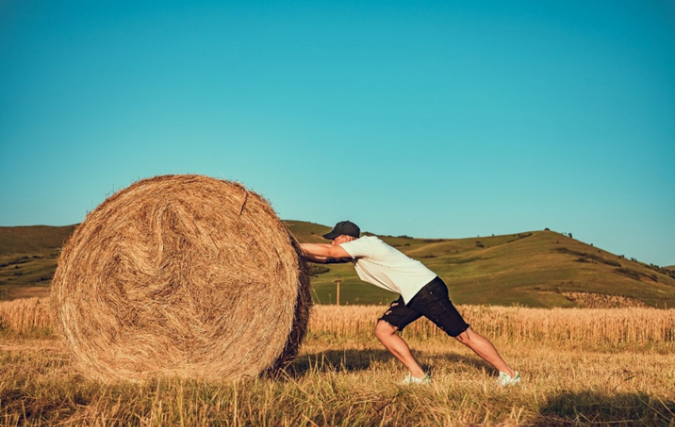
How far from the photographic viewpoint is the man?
6.36 meters

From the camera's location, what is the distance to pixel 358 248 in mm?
6344

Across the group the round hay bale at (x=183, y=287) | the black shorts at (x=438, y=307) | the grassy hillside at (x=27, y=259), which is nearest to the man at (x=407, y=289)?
the black shorts at (x=438, y=307)

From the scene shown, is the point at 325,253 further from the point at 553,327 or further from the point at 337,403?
the point at 553,327

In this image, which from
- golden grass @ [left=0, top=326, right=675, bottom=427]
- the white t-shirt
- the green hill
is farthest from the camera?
the green hill

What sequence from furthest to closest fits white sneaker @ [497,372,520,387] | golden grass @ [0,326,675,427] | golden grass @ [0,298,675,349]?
golden grass @ [0,298,675,349]
white sneaker @ [497,372,520,387]
golden grass @ [0,326,675,427]

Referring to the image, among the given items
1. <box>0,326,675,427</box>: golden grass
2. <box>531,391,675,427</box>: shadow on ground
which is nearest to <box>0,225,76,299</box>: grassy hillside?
<box>0,326,675,427</box>: golden grass

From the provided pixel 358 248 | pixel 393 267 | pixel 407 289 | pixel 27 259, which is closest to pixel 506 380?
pixel 407 289

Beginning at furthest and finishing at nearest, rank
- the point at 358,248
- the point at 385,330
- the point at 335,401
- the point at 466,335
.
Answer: the point at 385,330
the point at 466,335
the point at 358,248
the point at 335,401

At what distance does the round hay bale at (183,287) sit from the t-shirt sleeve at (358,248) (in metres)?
0.75

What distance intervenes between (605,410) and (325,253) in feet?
9.75

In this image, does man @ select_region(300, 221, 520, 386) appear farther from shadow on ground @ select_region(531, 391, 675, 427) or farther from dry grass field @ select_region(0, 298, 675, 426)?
shadow on ground @ select_region(531, 391, 675, 427)

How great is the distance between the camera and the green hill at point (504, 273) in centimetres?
3162

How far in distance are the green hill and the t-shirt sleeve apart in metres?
13.5

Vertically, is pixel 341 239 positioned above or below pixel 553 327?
above
